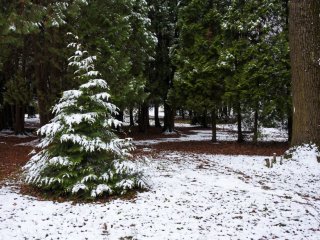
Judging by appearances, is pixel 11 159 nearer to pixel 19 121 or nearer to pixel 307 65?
pixel 19 121

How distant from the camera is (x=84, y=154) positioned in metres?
8.42

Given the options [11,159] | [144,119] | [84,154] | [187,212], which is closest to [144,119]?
[144,119]

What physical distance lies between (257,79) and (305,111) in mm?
5744

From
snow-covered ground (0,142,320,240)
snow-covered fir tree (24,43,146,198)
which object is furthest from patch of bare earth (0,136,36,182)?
snow-covered fir tree (24,43,146,198)

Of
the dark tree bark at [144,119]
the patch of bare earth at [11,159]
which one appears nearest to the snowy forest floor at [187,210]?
the patch of bare earth at [11,159]

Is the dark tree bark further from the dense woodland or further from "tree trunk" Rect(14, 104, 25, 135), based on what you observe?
"tree trunk" Rect(14, 104, 25, 135)

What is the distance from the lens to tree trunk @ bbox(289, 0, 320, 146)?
1222 cm

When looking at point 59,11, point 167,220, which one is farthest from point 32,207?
point 59,11

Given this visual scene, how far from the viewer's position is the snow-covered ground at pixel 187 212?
627 centimetres

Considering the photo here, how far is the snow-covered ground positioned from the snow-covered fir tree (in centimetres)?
47

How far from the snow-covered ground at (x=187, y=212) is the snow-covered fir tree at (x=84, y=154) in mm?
469

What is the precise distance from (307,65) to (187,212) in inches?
303

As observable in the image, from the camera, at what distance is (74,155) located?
837 centimetres

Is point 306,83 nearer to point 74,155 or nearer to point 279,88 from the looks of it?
point 279,88
